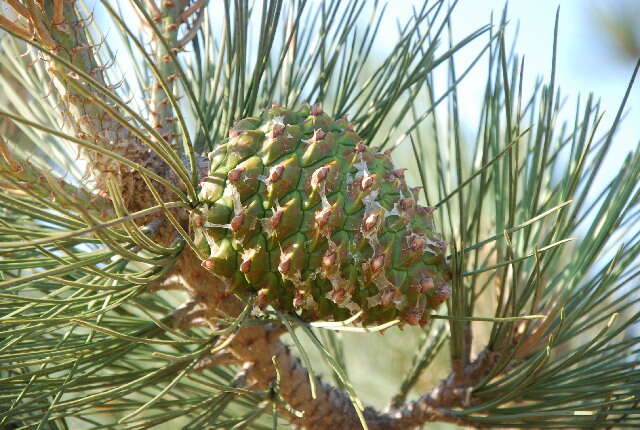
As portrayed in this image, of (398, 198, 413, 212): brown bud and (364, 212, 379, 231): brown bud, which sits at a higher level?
(398, 198, 413, 212): brown bud

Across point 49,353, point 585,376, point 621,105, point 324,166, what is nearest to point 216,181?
point 324,166

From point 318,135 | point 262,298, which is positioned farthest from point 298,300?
point 318,135

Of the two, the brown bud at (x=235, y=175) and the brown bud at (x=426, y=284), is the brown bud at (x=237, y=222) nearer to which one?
the brown bud at (x=235, y=175)

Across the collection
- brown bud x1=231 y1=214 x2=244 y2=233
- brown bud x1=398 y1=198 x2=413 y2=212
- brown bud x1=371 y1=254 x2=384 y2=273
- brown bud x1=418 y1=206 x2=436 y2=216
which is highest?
brown bud x1=418 y1=206 x2=436 y2=216

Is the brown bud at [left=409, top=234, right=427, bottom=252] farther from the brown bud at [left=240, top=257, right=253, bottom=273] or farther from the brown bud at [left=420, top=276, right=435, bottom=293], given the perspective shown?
the brown bud at [left=240, top=257, right=253, bottom=273]

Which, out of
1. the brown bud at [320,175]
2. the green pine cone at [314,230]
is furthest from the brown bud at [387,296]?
the brown bud at [320,175]

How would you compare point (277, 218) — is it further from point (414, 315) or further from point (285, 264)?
point (414, 315)

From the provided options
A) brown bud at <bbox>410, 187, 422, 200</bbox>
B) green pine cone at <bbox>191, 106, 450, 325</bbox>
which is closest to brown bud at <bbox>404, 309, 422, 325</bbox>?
green pine cone at <bbox>191, 106, 450, 325</bbox>
